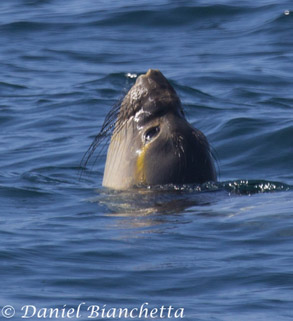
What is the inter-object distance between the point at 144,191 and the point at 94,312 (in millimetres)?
2739

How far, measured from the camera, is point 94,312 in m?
5.85

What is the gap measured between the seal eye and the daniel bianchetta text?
2800 mm

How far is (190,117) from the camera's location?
526 inches

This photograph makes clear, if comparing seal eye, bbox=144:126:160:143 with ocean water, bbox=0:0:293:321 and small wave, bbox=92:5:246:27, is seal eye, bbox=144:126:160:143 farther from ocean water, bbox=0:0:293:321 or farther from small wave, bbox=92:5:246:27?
small wave, bbox=92:5:246:27

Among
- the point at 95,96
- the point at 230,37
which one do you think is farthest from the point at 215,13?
the point at 95,96

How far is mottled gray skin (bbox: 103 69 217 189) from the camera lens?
27.5 ft

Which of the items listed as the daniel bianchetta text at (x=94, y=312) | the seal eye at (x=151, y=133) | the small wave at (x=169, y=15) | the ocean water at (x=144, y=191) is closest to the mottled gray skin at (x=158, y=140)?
the seal eye at (x=151, y=133)

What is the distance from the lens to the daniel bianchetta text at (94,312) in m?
5.77

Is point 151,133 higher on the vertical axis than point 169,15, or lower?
lower

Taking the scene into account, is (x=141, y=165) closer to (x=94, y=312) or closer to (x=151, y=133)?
(x=151, y=133)

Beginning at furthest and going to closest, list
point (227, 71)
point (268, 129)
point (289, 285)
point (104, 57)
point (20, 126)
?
point (104, 57), point (227, 71), point (20, 126), point (268, 129), point (289, 285)

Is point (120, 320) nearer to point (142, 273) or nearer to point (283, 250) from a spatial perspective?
point (142, 273)

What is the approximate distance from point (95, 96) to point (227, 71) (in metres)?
2.24

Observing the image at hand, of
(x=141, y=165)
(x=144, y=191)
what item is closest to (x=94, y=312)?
(x=144, y=191)
